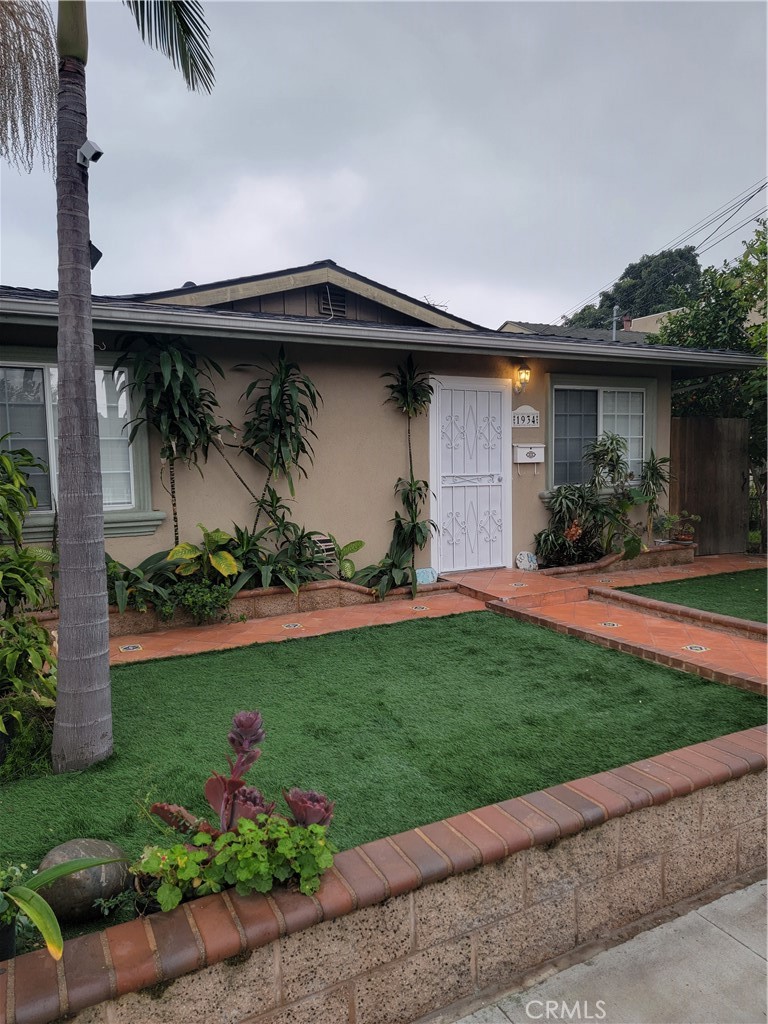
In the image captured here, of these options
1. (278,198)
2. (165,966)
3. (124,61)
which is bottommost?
(165,966)

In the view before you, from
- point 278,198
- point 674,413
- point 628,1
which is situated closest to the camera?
point 628,1

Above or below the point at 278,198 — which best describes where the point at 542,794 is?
below

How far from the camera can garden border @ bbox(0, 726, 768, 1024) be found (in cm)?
159

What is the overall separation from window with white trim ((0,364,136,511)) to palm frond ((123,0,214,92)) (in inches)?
104

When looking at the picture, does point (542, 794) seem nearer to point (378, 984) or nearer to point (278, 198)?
point (378, 984)

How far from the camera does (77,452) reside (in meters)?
2.65

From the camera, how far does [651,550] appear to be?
7562 mm

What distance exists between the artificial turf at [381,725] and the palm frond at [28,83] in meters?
3.27

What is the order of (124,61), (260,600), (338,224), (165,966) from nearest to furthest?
(165,966)
(124,61)
(260,600)
(338,224)

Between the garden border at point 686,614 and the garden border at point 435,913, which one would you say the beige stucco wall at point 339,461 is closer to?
the garden border at point 686,614

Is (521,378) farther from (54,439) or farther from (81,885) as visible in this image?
(81,885)

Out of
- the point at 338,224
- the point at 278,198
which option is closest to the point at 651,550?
the point at 278,198

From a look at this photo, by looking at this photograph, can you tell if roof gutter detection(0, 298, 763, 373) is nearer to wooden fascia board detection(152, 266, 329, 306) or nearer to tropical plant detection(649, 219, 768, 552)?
tropical plant detection(649, 219, 768, 552)

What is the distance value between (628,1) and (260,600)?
27.0ft
